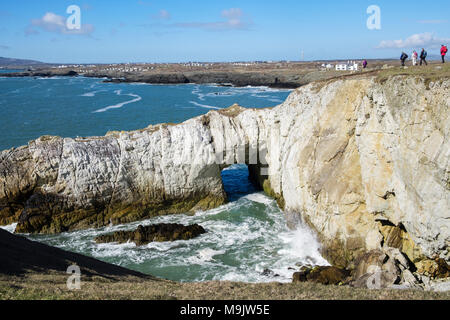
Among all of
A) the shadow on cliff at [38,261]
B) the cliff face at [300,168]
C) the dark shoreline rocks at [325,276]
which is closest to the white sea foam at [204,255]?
the shadow on cliff at [38,261]

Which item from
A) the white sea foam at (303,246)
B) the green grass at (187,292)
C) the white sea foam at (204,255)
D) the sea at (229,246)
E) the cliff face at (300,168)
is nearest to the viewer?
the green grass at (187,292)

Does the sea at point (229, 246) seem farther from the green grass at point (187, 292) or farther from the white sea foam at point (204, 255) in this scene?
the green grass at point (187, 292)

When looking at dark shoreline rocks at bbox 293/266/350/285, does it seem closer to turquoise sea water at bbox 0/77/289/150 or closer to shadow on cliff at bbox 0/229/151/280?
shadow on cliff at bbox 0/229/151/280

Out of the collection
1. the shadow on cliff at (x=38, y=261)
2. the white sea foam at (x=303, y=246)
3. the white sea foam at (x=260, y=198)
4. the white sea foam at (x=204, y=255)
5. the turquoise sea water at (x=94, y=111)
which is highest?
the turquoise sea water at (x=94, y=111)

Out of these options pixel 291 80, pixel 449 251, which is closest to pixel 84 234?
pixel 449 251

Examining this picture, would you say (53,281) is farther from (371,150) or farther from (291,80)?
(291,80)

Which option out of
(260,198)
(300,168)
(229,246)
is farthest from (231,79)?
(229,246)
